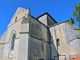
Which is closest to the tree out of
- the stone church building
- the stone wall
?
the stone church building

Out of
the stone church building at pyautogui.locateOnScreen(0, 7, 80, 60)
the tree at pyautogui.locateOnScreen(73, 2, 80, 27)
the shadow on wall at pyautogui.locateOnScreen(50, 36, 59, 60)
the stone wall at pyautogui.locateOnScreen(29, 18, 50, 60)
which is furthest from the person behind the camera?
the shadow on wall at pyautogui.locateOnScreen(50, 36, 59, 60)

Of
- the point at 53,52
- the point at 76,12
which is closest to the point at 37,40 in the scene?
the point at 53,52

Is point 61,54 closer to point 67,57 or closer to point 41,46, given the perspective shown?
point 67,57

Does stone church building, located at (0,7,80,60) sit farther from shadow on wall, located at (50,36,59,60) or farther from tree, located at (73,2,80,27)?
tree, located at (73,2,80,27)

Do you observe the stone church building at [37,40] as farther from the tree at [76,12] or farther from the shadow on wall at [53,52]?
the tree at [76,12]

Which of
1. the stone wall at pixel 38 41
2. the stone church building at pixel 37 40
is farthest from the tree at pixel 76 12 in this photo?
the stone wall at pixel 38 41

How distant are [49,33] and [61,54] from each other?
402 cm

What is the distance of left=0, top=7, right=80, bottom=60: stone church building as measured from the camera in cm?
1361

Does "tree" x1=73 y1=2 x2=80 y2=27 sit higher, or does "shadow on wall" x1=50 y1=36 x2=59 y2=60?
"tree" x1=73 y1=2 x2=80 y2=27

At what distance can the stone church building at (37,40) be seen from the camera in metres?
13.6

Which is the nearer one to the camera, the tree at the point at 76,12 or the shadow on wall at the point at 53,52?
the tree at the point at 76,12

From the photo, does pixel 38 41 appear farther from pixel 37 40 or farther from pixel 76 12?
pixel 76 12

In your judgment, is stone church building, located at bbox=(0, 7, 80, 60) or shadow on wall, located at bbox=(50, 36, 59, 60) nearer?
stone church building, located at bbox=(0, 7, 80, 60)

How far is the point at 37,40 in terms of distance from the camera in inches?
596
